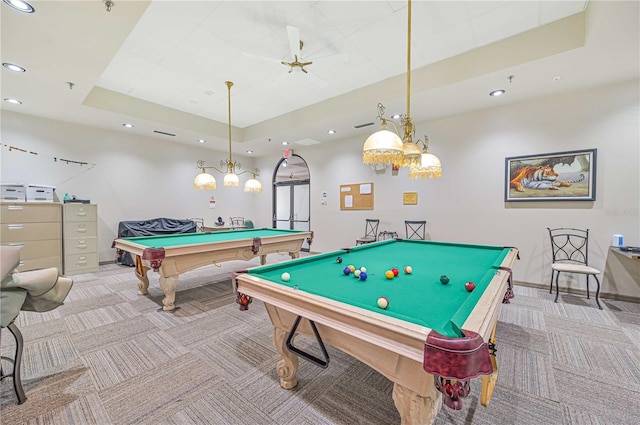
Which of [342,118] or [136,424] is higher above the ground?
[342,118]

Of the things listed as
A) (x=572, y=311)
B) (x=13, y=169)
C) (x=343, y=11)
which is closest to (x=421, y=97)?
(x=343, y=11)

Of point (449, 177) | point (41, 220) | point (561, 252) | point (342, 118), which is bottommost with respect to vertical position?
point (561, 252)

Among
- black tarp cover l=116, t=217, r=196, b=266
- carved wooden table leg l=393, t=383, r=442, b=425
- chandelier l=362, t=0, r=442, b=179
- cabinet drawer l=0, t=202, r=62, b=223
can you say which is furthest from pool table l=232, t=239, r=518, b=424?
cabinet drawer l=0, t=202, r=62, b=223

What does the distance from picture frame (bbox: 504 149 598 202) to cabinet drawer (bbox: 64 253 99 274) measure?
7209mm

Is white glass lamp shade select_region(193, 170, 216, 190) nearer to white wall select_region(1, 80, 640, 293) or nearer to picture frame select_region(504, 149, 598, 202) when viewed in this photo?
white wall select_region(1, 80, 640, 293)

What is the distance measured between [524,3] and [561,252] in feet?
10.6

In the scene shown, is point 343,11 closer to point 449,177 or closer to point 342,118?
point 342,118

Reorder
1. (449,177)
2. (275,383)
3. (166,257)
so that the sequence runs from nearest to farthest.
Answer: (275,383)
(166,257)
(449,177)

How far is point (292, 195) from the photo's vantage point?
7602 millimetres

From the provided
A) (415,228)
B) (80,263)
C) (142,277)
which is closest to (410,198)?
(415,228)

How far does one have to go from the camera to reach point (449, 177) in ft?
15.4

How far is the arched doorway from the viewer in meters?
7.27

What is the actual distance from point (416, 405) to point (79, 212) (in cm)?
598

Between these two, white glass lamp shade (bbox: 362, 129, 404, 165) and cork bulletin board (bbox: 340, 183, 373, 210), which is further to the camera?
cork bulletin board (bbox: 340, 183, 373, 210)
